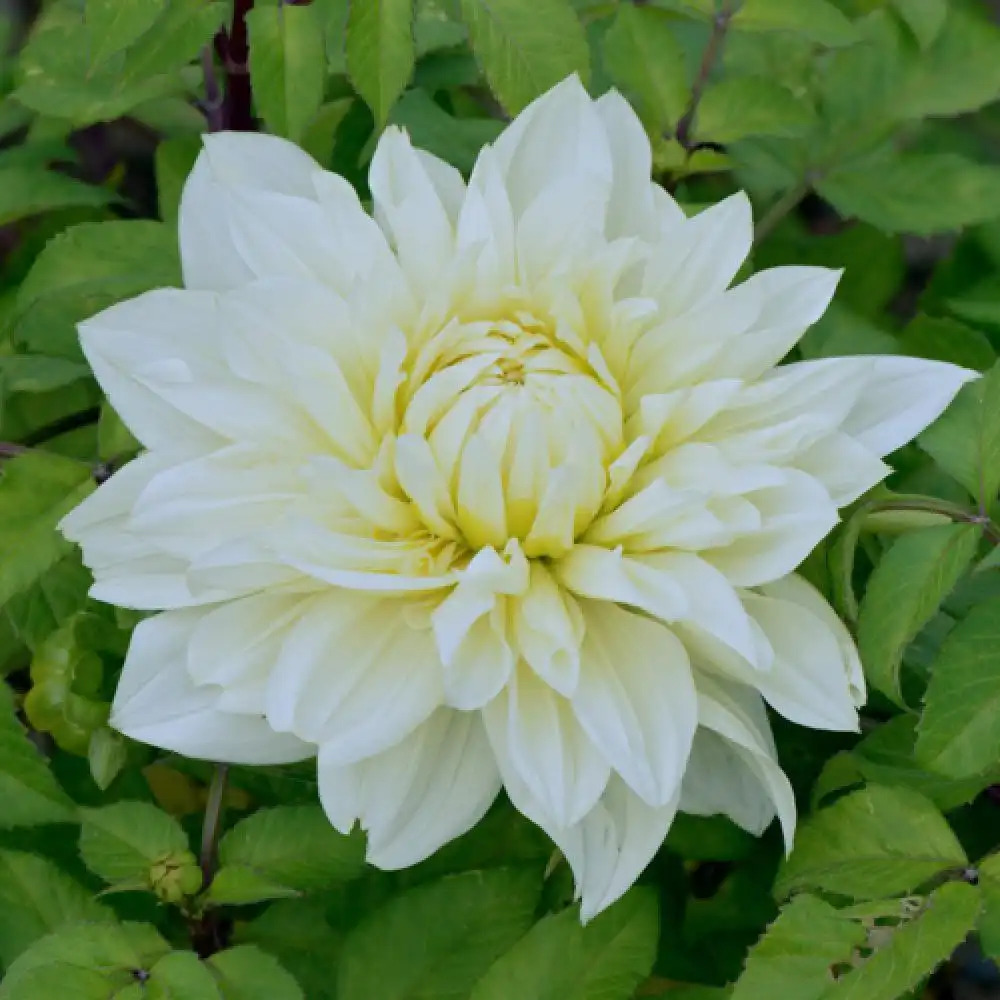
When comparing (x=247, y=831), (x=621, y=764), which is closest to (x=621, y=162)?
(x=621, y=764)

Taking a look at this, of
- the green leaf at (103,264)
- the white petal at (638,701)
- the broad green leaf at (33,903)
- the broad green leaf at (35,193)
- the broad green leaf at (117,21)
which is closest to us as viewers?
the white petal at (638,701)

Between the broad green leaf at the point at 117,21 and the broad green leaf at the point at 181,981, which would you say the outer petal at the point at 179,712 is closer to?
the broad green leaf at the point at 181,981

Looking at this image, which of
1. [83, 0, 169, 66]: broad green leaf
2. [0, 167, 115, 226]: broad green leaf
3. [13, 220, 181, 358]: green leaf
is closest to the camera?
[83, 0, 169, 66]: broad green leaf

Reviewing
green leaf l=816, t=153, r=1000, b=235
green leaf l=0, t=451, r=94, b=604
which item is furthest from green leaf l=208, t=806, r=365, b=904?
green leaf l=816, t=153, r=1000, b=235

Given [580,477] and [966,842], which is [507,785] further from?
[966,842]

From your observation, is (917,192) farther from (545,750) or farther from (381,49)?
(545,750)

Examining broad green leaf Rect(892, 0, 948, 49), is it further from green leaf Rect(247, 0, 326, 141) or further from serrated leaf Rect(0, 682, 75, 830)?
serrated leaf Rect(0, 682, 75, 830)

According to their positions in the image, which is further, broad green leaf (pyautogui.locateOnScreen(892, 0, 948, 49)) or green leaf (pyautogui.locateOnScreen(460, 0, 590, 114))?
broad green leaf (pyautogui.locateOnScreen(892, 0, 948, 49))

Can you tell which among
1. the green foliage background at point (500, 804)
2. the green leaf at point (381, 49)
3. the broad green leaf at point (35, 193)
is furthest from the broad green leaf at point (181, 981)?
the broad green leaf at point (35, 193)
